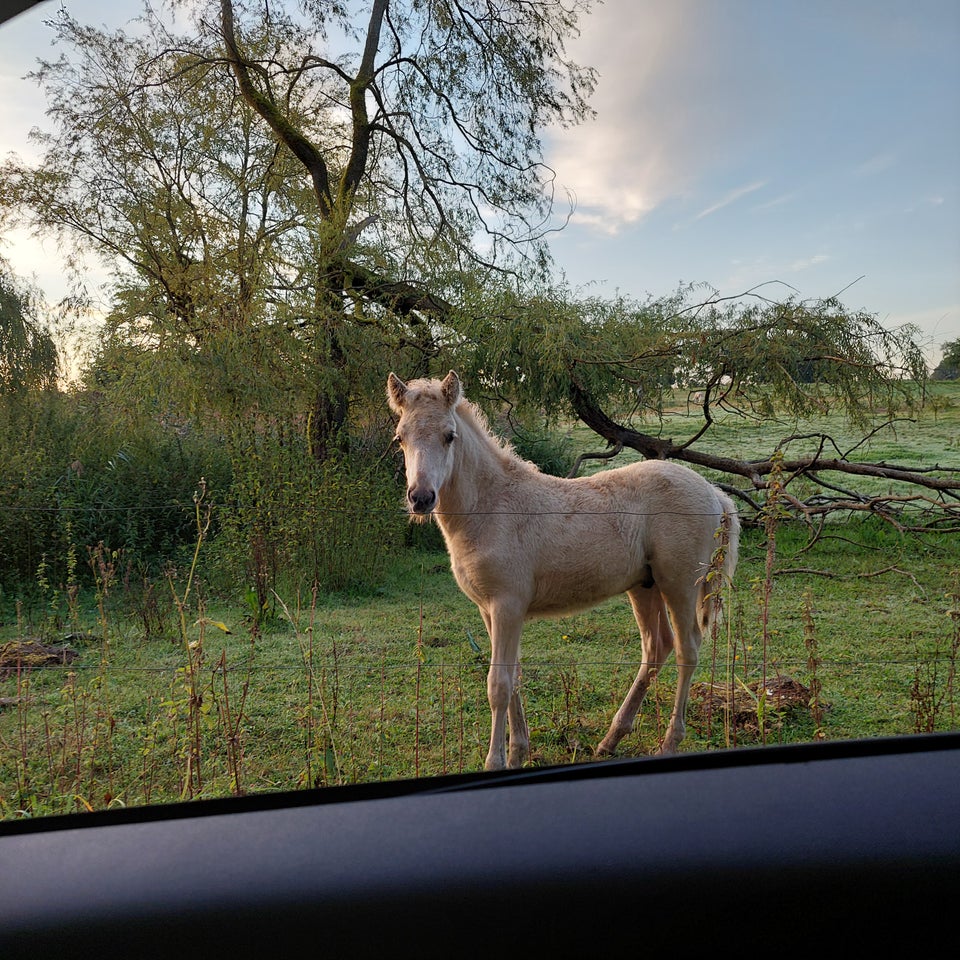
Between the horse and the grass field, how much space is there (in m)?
0.17

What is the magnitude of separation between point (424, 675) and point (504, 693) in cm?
70

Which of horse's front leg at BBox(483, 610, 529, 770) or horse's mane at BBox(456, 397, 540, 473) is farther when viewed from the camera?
horse's mane at BBox(456, 397, 540, 473)

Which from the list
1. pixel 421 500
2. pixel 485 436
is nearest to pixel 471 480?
pixel 485 436

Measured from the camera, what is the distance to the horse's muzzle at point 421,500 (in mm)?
2084

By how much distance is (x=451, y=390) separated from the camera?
2396mm

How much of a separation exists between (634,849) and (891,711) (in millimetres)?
2534

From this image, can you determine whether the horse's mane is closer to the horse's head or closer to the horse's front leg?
the horse's head

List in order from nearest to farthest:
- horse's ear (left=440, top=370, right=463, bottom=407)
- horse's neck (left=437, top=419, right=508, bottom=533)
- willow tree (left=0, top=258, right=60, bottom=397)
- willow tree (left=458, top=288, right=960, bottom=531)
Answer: horse's ear (left=440, top=370, right=463, bottom=407) → horse's neck (left=437, top=419, right=508, bottom=533) → willow tree (left=458, top=288, right=960, bottom=531) → willow tree (left=0, top=258, right=60, bottom=397)

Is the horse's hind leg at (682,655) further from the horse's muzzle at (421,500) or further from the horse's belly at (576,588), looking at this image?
the horse's muzzle at (421,500)

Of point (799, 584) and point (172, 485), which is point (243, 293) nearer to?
point (172, 485)

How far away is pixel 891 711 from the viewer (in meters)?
2.61

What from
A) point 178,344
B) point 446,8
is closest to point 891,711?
point 446,8

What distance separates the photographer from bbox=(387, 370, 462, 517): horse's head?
227 centimetres

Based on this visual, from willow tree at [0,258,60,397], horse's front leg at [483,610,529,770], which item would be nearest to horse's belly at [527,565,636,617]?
horse's front leg at [483,610,529,770]
